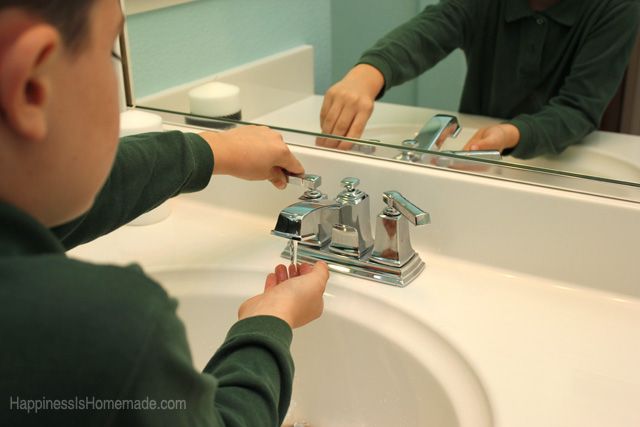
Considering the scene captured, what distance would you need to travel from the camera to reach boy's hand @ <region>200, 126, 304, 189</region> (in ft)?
2.31

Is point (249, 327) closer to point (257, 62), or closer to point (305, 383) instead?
point (305, 383)

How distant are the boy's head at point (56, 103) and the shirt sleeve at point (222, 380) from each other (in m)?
0.09

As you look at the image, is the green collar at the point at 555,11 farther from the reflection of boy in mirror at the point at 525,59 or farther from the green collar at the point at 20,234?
the green collar at the point at 20,234

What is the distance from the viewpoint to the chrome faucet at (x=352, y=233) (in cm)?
68

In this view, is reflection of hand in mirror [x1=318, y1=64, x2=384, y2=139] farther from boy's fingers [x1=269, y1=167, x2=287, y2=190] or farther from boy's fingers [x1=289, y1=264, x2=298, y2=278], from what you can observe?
boy's fingers [x1=289, y1=264, x2=298, y2=278]

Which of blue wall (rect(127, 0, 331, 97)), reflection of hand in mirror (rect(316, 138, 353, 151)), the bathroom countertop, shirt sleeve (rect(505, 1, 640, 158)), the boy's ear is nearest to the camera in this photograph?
the boy's ear

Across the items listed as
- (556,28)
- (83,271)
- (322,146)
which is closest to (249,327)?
(83,271)

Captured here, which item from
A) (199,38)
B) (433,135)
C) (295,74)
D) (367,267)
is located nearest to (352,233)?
(367,267)

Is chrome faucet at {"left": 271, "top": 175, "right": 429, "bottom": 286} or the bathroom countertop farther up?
chrome faucet at {"left": 271, "top": 175, "right": 429, "bottom": 286}

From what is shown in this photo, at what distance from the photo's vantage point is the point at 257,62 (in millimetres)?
888

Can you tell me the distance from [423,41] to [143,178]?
0.33m

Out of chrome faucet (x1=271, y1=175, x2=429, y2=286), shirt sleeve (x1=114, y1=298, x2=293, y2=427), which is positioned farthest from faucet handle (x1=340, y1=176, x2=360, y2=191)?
shirt sleeve (x1=114, y1=298, x2=293, y2=427)

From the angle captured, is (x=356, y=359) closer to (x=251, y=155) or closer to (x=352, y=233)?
(x=352, y=233)

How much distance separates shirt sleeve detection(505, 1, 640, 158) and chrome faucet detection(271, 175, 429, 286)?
0.15m
